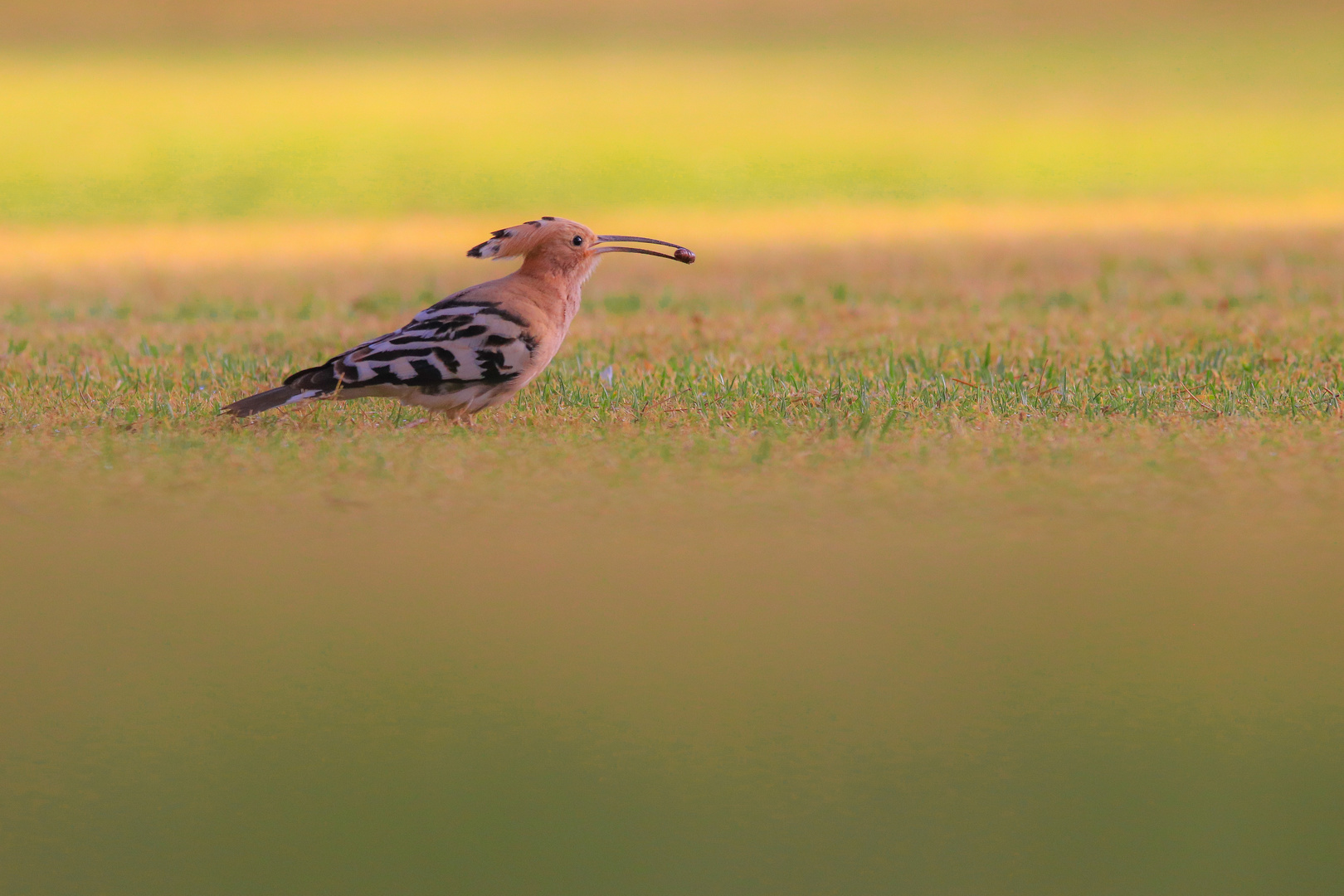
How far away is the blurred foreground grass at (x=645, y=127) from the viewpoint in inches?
930

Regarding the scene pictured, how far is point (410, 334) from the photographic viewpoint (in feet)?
25.5

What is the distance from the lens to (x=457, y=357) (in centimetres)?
756

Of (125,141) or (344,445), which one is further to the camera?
(125,141)

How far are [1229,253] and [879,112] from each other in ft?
42.0

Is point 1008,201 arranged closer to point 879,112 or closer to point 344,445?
point 879,112

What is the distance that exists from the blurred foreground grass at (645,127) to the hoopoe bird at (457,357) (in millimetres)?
13667

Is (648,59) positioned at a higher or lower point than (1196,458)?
higher

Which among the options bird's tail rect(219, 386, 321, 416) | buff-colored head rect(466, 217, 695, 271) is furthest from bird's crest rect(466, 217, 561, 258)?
bird's tail rect(219, 386, 321, 416)

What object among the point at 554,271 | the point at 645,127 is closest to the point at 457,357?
the point at 554,271

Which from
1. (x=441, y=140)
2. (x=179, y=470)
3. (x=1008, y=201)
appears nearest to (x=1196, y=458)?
(x=179, y=470)

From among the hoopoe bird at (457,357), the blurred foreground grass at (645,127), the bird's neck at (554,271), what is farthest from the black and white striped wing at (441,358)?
the blurred foreground grass at (645,127)

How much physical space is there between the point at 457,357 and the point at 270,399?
90 cm

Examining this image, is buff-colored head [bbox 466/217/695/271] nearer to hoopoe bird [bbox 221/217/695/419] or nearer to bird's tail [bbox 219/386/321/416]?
hoopoe bird [bbox 221/217/695/419]

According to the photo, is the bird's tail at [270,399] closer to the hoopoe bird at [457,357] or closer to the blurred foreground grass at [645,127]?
the hoopoe bird at [457,357]
